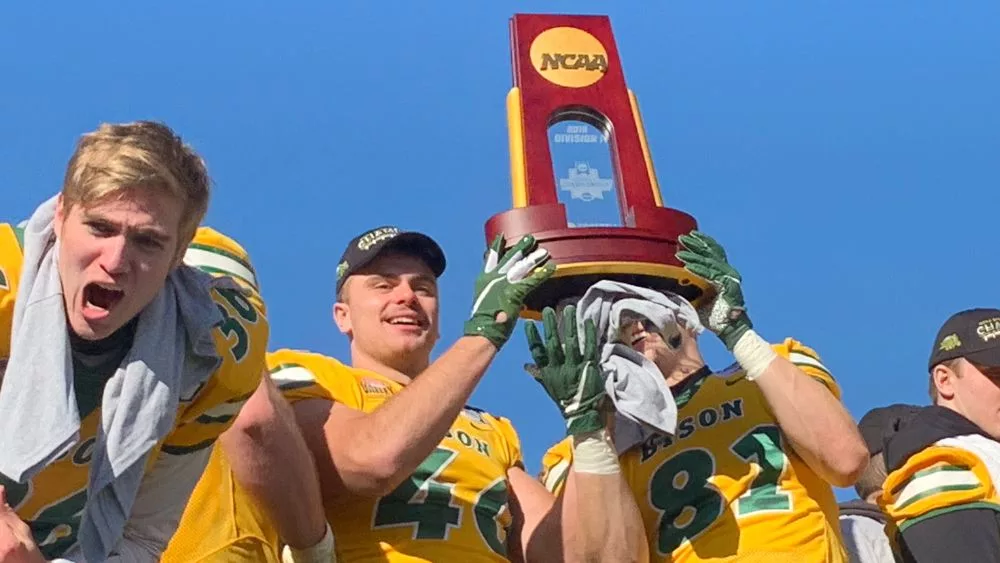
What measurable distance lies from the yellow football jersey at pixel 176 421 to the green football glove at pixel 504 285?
63 centimetres

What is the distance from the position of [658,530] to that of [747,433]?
349 millimetres

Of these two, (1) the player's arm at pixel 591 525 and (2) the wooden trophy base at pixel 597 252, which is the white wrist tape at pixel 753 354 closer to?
(2) the wooden trophy base at pixel 597 252

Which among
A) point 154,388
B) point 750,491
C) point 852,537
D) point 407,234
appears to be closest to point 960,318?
point 852,537

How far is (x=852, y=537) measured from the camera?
14.2ft

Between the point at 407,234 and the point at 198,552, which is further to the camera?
the point at 407,234

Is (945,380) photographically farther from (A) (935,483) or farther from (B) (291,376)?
(B) (291,376)

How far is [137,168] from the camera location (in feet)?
9.12

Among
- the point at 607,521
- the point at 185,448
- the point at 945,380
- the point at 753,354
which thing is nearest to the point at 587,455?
the point at 607,521

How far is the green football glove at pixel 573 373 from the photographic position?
142 inches

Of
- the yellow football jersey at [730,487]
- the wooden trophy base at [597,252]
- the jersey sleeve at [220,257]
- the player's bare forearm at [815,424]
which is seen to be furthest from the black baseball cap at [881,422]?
the jersey sleeve at [220,257]

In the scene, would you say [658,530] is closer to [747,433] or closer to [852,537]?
[747,433]

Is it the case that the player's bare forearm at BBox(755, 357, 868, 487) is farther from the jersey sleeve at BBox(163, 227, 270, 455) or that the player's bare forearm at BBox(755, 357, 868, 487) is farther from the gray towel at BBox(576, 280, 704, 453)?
the jersey sleeve at BBox(163, 227, 270, 455)

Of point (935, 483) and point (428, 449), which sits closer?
point (428, 449)

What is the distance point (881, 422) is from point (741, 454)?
3.74 ft
